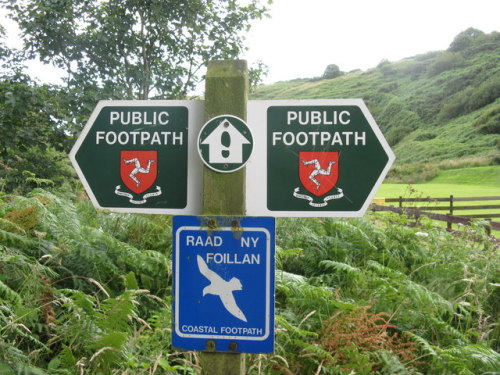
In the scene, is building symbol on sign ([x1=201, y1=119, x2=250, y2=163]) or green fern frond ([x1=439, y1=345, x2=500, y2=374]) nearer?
building symbol on sign ([x1=201, y1=119, x2=250, y2=163])

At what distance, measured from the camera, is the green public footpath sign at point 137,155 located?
1.42m

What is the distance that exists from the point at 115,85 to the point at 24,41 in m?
1.73

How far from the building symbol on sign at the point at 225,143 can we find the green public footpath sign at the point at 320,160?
0.09m

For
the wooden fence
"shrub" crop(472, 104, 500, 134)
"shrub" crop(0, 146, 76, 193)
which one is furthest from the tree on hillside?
"shrub" crop(472, 104, 500, 134)

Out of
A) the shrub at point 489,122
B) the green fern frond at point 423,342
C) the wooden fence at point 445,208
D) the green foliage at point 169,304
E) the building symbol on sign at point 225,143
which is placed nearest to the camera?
the building symbol on sign at point 225,143

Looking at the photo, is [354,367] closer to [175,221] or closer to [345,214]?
[345,214]

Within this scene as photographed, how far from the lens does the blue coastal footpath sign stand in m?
1.34

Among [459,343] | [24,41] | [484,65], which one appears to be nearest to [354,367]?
[459,343]

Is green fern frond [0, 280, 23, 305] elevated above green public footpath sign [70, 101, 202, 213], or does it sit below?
below

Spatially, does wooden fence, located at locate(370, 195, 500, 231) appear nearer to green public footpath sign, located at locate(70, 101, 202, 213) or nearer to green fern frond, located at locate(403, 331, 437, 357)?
green fern frond, located at locate(403, 331, 437, 357)

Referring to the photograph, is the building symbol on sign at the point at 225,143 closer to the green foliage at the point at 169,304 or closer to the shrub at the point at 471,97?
the green foliage at the point at 169,304

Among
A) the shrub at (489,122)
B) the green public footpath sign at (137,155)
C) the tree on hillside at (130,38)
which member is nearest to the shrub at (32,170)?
the tree on hillside at (130,38)

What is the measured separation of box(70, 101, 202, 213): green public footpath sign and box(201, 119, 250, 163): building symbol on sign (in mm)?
106

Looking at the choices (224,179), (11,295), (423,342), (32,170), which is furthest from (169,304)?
(32,170)
